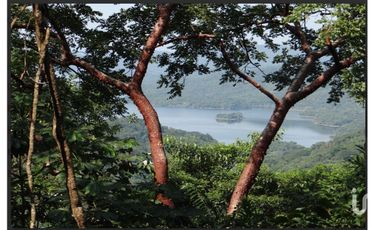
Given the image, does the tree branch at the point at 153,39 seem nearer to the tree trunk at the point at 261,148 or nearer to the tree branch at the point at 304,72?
the tree trunk at the point at 261,148

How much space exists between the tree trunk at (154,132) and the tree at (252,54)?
3.06 ft

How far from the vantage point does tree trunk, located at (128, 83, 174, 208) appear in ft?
19.4

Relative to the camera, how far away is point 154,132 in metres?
6.14

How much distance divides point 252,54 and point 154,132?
2190 millimetres

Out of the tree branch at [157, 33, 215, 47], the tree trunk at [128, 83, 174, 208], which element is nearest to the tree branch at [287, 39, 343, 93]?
the tree branch at [157, 33, 215, 47]

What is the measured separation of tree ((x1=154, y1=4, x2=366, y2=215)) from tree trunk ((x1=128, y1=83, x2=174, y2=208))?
3.06ft

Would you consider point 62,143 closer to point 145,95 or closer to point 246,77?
point 145,95

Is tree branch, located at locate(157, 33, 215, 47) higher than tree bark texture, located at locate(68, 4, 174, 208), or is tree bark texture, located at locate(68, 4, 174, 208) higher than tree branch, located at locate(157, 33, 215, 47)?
tree branch, located at locate(157, 33, 215, 47)

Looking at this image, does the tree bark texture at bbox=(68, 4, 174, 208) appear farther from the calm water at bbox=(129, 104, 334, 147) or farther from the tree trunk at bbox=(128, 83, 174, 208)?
the calm water at bbox=(129, 104, 334, 147)

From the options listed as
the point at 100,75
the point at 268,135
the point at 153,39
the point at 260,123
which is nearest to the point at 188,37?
the point at 153,39

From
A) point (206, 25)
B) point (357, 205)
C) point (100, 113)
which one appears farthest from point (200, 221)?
point (100, 113)

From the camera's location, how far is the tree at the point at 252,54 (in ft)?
20.6

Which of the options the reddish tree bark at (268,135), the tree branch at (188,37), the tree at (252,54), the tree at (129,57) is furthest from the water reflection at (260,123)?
the reddish tree bark at (268,135)

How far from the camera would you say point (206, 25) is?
6.63 m
